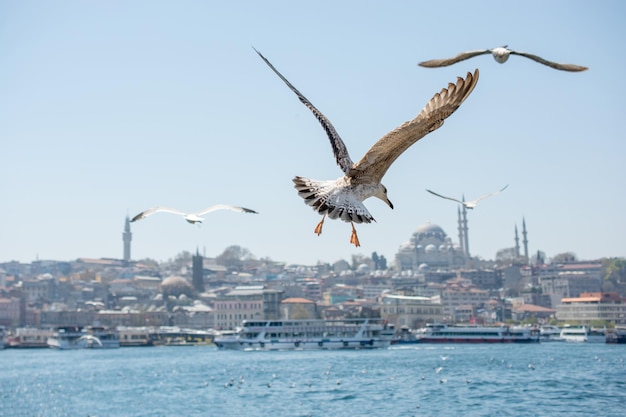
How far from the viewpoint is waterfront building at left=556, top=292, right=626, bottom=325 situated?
82.2 metres

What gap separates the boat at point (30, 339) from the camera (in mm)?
79438

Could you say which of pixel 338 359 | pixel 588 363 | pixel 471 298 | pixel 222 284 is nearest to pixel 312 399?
pixel 588 363

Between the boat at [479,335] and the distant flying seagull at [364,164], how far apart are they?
6503cm

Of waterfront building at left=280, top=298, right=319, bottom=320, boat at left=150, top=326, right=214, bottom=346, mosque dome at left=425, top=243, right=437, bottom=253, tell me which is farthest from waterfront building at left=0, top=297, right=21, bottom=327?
mosque dome at left=425, top=243, right=437, bottom=253

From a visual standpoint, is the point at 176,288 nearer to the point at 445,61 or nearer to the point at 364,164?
the point at 364,164

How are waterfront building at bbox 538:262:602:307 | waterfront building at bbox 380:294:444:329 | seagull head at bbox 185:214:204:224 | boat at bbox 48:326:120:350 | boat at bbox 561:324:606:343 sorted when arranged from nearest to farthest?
1. seagull head at bbox 185:214:204:224
2. boat at bbox 561:324:606:343
3. boat at bbox 48:326:120:350
4. waterfront building at bbox 380:294:444:329
5. waterfront building at bbox 538:262:602:307

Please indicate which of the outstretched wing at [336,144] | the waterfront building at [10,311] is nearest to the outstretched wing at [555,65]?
the outstretched wing at [336,144]

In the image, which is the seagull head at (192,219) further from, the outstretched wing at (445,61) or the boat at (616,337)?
the boat at (616,337)

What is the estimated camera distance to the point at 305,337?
63.9 meters

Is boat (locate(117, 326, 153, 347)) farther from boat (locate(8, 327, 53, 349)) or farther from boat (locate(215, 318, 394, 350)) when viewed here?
boat (locate(215, 318, 394, 350))

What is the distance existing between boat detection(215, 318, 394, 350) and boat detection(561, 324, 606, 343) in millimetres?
15211

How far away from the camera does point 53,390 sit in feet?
109

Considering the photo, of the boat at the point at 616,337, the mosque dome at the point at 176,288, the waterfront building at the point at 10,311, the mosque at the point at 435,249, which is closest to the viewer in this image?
the boat at the point at 616,337

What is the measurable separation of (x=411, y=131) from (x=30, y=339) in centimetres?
8027
